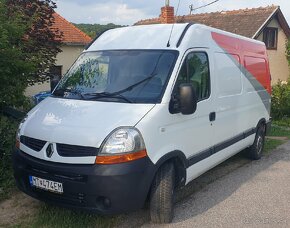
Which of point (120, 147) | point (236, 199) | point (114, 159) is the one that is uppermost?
point (120, 147)

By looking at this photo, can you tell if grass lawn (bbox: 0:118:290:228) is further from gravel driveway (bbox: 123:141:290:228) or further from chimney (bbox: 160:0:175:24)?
chimney (bbox: 160:0:175:24)

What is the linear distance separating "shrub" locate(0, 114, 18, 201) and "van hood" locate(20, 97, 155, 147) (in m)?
1.31

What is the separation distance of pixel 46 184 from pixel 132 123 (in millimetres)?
1144

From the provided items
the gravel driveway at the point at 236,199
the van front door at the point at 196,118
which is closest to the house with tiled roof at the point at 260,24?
the gravel driveway at the point at 236,199

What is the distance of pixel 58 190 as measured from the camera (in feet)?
13.5

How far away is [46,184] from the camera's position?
13.8ft

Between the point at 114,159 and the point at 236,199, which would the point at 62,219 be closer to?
the point at 114,159

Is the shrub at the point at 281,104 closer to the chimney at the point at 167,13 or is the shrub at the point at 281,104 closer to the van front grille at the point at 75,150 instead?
the chimney at the point at 167,13

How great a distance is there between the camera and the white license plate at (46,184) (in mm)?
4113

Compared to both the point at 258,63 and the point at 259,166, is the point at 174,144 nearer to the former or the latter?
the point at 259,166

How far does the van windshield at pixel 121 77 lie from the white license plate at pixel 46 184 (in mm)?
1105

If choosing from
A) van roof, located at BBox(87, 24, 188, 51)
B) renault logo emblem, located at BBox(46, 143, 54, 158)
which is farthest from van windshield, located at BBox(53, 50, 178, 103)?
renault logo emblem, located at BBox(46, 143, 54, 158)

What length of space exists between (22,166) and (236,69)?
3828mm

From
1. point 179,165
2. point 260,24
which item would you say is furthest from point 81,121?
point 260,24
